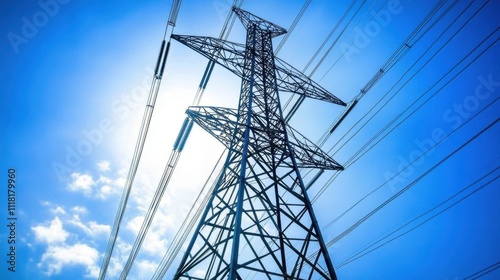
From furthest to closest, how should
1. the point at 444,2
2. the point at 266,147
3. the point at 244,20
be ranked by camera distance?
the point at 244,20 < the point at 444,2 < the point at 266,147

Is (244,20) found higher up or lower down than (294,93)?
higher up

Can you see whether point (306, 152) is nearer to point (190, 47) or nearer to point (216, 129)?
point (216, 129)

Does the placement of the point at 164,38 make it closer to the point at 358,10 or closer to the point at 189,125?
the point at 189,125

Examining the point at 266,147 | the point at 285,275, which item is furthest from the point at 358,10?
the point at 285,275

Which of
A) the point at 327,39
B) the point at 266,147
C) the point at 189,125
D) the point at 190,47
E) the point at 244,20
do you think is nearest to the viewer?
the point at 266,147

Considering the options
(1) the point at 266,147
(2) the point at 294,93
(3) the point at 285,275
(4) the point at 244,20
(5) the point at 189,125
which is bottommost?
(3) the point at 285,275

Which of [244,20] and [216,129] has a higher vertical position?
[244,20]

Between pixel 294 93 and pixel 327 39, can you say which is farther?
pixel 327 39

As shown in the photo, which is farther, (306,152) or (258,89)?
(258,89)

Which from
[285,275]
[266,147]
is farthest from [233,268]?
[266,147]
